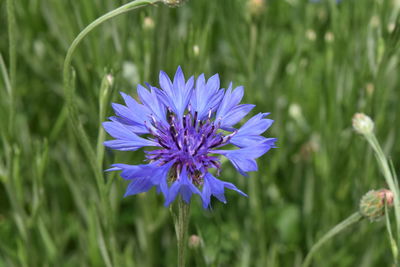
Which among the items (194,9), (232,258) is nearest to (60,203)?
(232,258)


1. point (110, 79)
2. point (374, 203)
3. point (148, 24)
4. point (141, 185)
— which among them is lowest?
point (374, 203)

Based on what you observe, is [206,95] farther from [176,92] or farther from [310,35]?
[310,35]

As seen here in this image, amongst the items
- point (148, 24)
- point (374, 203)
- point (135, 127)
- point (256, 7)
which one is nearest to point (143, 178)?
point (135, 127)

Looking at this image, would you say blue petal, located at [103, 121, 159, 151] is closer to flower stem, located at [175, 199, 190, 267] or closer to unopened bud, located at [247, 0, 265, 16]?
flower stem, located at [175, 199, 190, 267]

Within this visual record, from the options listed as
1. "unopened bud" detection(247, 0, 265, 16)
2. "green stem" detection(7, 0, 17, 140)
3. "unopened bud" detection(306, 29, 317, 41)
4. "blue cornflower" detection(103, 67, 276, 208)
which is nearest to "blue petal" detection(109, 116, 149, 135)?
"blue cornflower" detection(103, 67, 276, 208)

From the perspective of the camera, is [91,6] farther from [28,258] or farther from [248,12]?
[28,258]

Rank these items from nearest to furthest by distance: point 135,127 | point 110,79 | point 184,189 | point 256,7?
point 184,189
point 135,127
point 110,79
point 256,7
